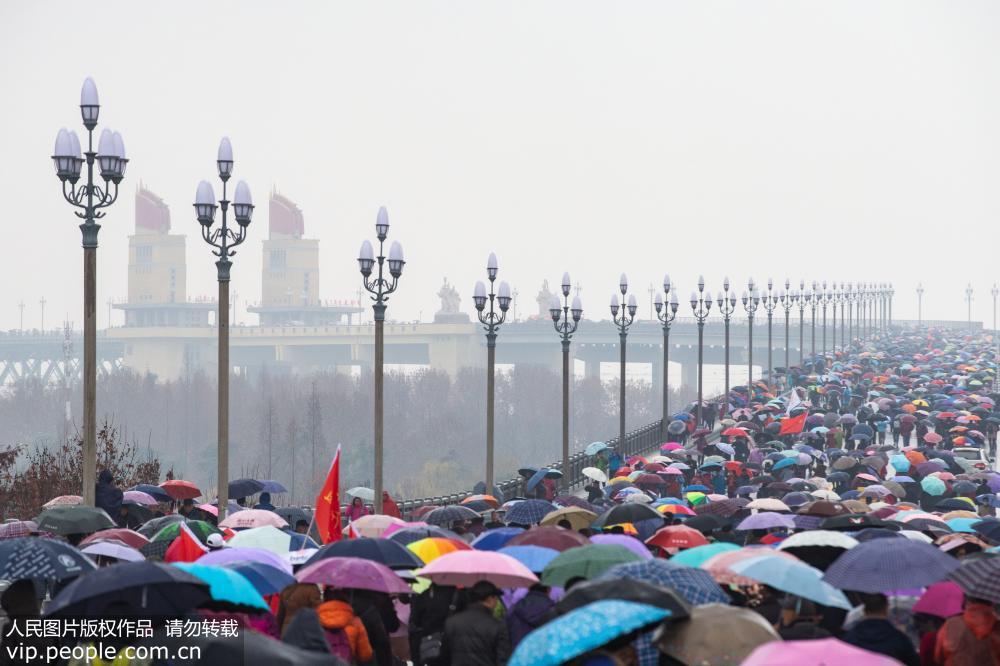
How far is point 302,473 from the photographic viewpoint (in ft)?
330

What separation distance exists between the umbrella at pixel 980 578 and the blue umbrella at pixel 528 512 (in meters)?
8.31

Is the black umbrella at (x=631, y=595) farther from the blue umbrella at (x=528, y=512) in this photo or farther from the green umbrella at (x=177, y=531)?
the blue umbrella at (x=528, y=512)

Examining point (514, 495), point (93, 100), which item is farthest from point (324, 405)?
point (93, 100)

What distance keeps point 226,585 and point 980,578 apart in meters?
4.89

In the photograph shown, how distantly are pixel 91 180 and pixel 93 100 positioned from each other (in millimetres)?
1358

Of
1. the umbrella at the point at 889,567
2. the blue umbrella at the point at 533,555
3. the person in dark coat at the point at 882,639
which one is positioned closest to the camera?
the person in dark coat at the point at 882,639

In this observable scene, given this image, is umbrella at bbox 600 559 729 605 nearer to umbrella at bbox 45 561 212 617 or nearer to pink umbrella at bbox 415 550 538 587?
pink umbrella at bbox 415 550 538 587

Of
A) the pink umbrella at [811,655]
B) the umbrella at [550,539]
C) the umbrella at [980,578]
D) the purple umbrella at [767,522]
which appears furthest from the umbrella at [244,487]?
the pink umbrella at [811,655]

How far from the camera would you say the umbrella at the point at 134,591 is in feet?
31.1

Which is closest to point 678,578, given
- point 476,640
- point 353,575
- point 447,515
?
point 476,640

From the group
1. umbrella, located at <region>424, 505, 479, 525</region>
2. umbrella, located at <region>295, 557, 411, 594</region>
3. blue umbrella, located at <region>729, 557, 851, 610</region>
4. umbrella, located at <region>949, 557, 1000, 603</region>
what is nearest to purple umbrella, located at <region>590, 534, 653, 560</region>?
blue umbrella, located at <region>729, 557, 851, 610</region>

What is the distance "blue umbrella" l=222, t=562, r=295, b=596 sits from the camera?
37.3ft

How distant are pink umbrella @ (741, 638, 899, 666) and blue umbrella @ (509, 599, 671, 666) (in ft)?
2.21

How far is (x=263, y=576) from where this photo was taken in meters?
11.5
